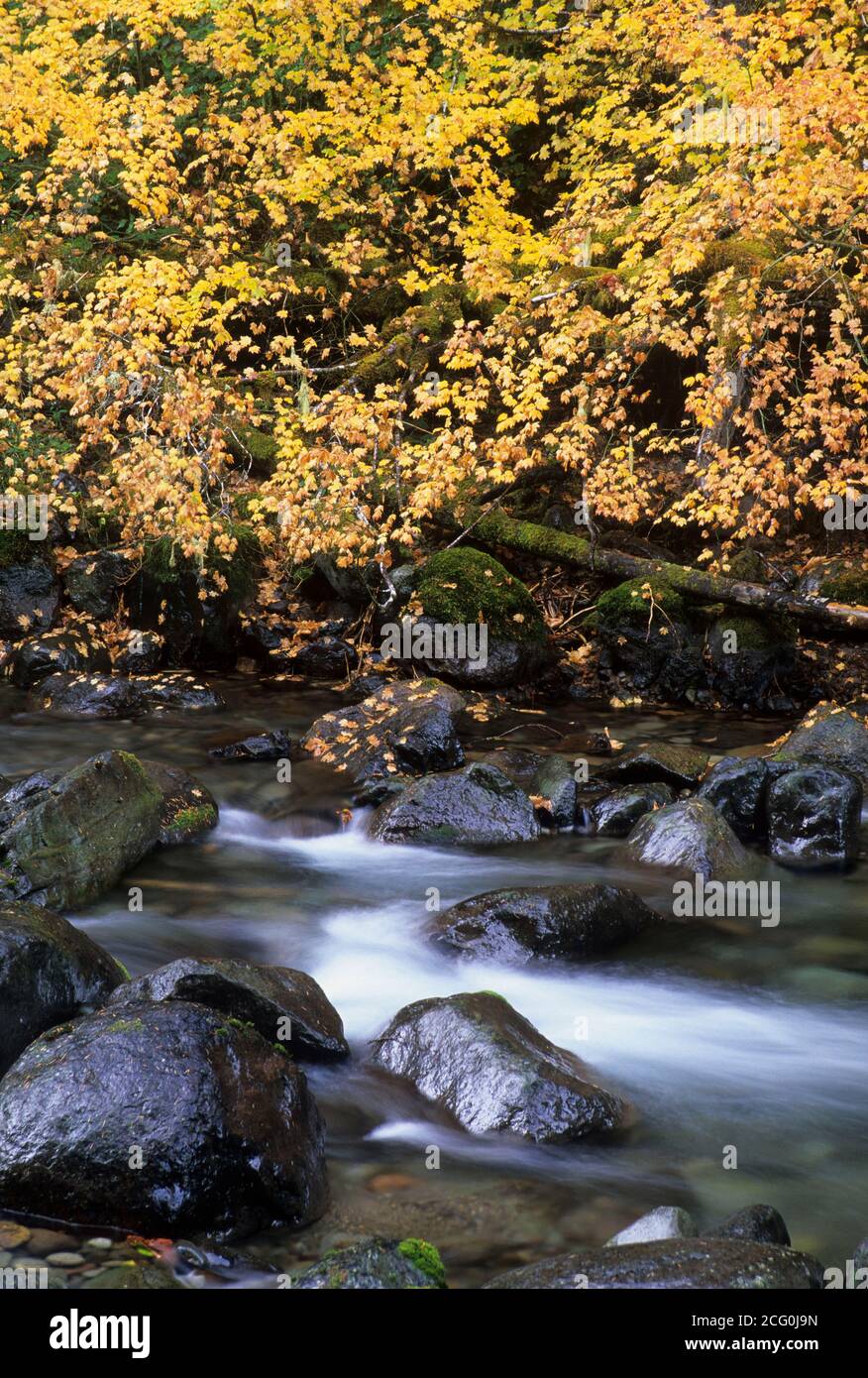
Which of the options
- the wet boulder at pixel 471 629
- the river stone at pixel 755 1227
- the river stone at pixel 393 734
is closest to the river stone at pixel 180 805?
the river stone at pixel 393 734

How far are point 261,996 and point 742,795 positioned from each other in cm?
488

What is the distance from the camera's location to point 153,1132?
3.52m

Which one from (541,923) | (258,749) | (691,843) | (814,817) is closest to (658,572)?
(814,817)

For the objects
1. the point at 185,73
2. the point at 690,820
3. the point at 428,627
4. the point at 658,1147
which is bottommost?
the point at 658,1147

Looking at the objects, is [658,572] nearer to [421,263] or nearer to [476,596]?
[476,596]

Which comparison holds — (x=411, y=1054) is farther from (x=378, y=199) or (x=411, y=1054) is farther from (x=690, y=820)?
(x=378, y=199)

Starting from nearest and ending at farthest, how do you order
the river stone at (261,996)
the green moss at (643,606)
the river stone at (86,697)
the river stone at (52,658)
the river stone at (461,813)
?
1. the river stone at (261,996)
2. the river stone at (461,813)
3. the river stone at (86,697)
4. the river stone at (52,658)
5. the green moss at (643,606)

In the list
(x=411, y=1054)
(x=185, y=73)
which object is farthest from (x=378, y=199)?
(x=411, y=1054)

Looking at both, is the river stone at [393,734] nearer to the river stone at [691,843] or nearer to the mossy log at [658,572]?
the river stone at [691,843]

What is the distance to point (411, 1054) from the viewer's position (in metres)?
4.94

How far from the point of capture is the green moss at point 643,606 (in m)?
12.6

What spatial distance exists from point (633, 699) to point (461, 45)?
10.7 m

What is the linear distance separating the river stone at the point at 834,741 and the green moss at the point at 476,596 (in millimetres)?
3541

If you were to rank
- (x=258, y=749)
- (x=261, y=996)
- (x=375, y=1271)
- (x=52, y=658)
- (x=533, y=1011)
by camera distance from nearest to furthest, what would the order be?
1. (x=375, y=1271)
2. (x=261, y=996)
3. (x=533, y=1011)
4. (x=258, y=749)
5. (x=52, y=658)
